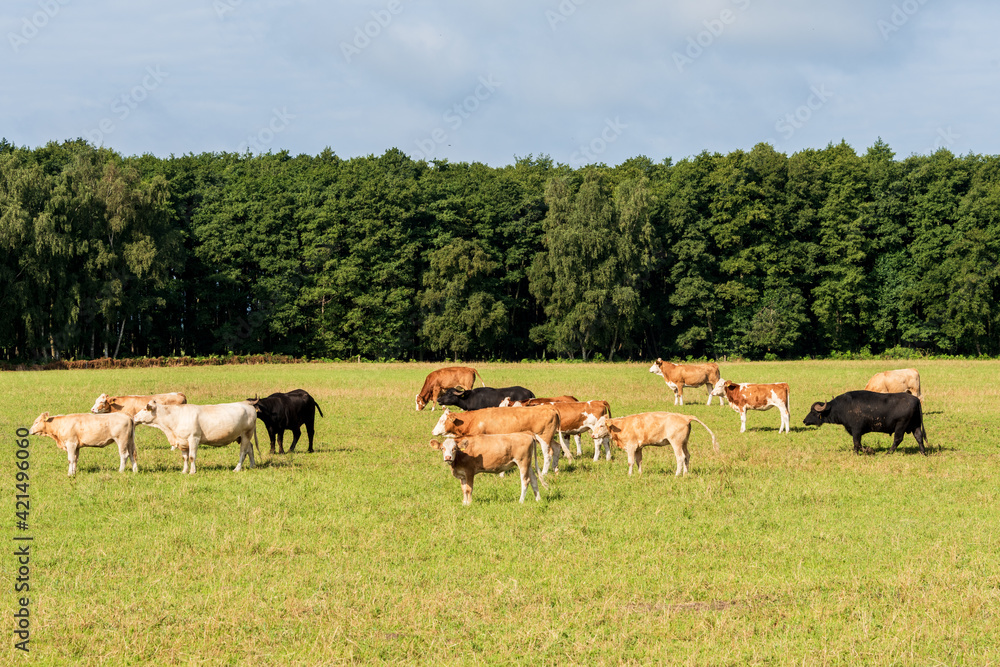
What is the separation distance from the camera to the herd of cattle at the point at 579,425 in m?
12.4

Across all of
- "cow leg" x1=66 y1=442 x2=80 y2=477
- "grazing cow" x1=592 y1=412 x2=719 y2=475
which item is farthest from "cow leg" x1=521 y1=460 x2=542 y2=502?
"cow leg" x1=66 y1=442 x2=80 y2=477

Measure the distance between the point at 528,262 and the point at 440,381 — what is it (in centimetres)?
4789

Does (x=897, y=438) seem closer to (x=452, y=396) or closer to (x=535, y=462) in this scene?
(x=535, y=462)

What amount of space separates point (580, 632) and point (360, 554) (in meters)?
3.37

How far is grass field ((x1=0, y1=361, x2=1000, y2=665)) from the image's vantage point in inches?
277

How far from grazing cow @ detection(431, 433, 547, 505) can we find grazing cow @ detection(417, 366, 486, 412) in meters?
14.7

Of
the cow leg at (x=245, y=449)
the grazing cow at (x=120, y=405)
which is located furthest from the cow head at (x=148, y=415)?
the grazing cow at (x=120, y=405)

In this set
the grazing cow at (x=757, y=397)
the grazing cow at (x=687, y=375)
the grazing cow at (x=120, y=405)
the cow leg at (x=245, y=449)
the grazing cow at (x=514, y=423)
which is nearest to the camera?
the grazing cow at (x=514, y=423)

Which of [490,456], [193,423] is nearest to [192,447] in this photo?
[193,423]

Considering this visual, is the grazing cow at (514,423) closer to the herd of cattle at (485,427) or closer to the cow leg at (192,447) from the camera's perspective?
the herd of cattle at (485,427)

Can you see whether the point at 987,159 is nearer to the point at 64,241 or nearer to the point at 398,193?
the point at 398,193

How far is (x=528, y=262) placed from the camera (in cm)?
7531

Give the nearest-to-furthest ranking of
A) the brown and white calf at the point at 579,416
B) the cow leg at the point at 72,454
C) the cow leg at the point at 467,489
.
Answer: the cow leg at the point at 467,489 < the cow leg at the point at 72,454 < the brown and white calf at the point at 579,416

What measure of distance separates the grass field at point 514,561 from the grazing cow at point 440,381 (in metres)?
10.2
